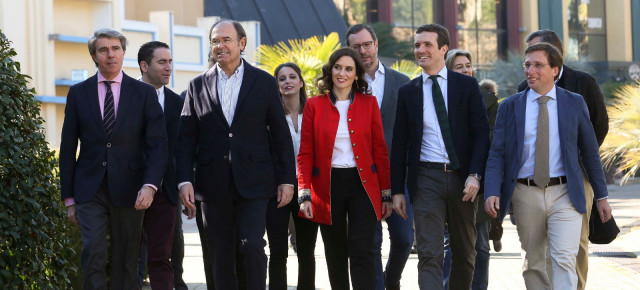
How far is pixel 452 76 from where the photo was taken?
820 centimetres

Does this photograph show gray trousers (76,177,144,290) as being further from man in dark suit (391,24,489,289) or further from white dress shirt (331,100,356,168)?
man in dark suit (391,24,489,289)

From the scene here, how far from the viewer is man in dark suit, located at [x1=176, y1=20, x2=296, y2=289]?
790 centimetres

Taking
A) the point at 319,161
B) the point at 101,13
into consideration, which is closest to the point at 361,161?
the point at 319,161

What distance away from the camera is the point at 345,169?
8188mm

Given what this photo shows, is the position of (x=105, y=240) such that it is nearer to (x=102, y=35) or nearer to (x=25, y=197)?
(x=25, y=197)

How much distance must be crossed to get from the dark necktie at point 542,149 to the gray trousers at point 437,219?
52 cm

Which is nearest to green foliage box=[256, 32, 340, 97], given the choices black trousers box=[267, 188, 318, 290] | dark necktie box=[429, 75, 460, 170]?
black trousers box=[267, 188, 318, 290]

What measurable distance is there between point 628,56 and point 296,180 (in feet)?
172

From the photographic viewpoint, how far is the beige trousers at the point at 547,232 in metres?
7.72

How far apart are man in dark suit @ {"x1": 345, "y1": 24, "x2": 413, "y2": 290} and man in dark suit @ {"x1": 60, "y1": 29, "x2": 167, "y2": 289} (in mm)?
1942

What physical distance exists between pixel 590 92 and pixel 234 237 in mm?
2745

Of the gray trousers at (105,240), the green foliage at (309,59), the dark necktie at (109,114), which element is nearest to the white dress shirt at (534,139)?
the gray trousers at (105,240)

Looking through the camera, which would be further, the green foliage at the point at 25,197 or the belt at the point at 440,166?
the belt at the point at 440,166

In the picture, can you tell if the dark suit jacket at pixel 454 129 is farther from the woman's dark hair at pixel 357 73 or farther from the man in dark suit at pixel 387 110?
the man in dark suit at pixel 387 110
